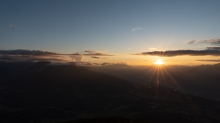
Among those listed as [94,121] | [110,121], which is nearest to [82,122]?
[94,121]

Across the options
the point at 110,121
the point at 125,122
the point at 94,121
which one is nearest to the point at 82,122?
the point at 94,121

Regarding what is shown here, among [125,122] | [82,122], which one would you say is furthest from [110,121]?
[82,122]

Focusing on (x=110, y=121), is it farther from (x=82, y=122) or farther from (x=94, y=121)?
(x=82, y=122)

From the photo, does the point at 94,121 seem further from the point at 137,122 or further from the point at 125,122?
the point at 137,122

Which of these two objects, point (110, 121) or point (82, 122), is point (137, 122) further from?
point (82, 122)

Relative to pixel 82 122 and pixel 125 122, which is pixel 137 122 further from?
pixel 82 122
